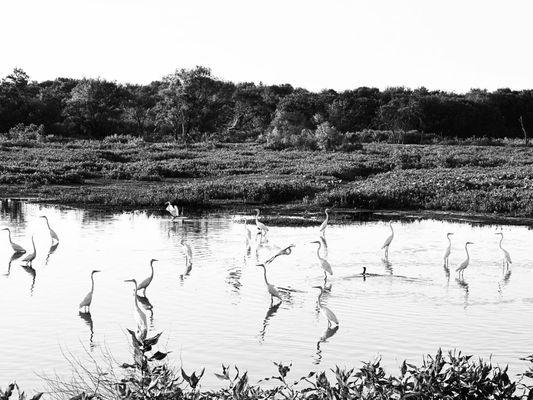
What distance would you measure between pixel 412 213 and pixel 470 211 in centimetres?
223

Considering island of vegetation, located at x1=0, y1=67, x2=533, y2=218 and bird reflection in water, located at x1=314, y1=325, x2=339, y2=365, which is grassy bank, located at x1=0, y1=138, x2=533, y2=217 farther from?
bird reflection in water, located at x1=314, y1=325, x2=339, y2=365

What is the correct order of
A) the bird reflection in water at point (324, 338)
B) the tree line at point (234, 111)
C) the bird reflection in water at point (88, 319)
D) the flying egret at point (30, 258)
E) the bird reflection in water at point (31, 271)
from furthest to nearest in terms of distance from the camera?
the tree line at point (234, 111) < the flying egret at point (30, 258) < the bird reflection in water at point (31, 271) < the bird reflection in water at point (88, 319) < the bird reflection in water at point (324, 338)

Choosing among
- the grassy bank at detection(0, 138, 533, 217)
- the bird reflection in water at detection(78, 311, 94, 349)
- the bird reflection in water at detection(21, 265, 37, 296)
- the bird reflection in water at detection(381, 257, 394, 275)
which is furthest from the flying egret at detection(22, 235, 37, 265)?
the grassy bank at detection(0, 138, 533, 217)

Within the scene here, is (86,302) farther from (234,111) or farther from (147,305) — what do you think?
(234,111)

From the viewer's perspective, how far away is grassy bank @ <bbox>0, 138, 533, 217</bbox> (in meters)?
34.6

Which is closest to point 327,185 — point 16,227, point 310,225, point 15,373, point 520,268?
point 310,225

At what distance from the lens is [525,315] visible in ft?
53.1

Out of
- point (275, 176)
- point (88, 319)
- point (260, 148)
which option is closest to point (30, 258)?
point (88, 319)

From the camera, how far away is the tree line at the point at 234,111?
78.3m

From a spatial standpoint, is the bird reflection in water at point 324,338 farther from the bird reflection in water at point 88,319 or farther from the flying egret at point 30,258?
the flying egret at point 30,258

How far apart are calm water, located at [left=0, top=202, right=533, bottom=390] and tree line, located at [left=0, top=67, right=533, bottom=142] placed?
144 ft

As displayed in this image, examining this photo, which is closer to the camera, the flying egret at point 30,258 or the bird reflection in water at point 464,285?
the bird reflection in water at point 464,285

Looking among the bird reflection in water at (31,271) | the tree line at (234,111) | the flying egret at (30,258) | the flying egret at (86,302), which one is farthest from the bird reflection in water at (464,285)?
the tree line at (234,111)

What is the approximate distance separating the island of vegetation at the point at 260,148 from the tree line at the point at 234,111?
0.15 meters
